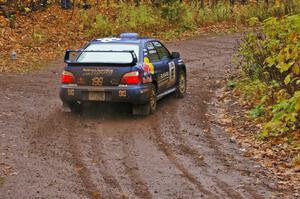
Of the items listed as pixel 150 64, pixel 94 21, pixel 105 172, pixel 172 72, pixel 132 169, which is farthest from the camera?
pixel 94 21

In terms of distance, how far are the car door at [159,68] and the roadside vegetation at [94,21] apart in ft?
27.5

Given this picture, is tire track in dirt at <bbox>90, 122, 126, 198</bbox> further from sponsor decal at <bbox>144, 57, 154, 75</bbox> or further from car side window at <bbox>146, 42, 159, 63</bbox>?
car side window at <bbox>146, 42, 159, 63</bbox>

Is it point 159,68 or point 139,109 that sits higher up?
point 159,68

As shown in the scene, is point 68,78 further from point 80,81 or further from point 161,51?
point 161,51

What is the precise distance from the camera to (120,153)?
8977 mm

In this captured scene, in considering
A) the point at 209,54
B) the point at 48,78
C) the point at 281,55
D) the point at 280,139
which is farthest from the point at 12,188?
the point at 209,54

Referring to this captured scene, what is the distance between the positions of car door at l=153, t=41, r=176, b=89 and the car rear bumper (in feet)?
5.54

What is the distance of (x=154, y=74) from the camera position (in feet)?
39.1

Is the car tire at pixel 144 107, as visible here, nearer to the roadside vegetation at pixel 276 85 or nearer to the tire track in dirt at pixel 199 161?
the tire track in dirt at pixel 199 161

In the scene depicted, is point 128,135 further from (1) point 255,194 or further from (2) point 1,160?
(1) point 255,194

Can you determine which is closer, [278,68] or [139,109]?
[278,68]

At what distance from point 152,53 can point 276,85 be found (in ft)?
9.90

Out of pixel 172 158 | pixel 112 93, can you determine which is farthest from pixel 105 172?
pixel 112 93

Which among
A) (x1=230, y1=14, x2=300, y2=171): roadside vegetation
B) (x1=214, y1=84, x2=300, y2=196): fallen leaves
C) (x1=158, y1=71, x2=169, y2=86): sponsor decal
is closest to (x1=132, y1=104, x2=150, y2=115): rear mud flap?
(x1=158, y1=71, x2=169, y2=86): sponsor decal
